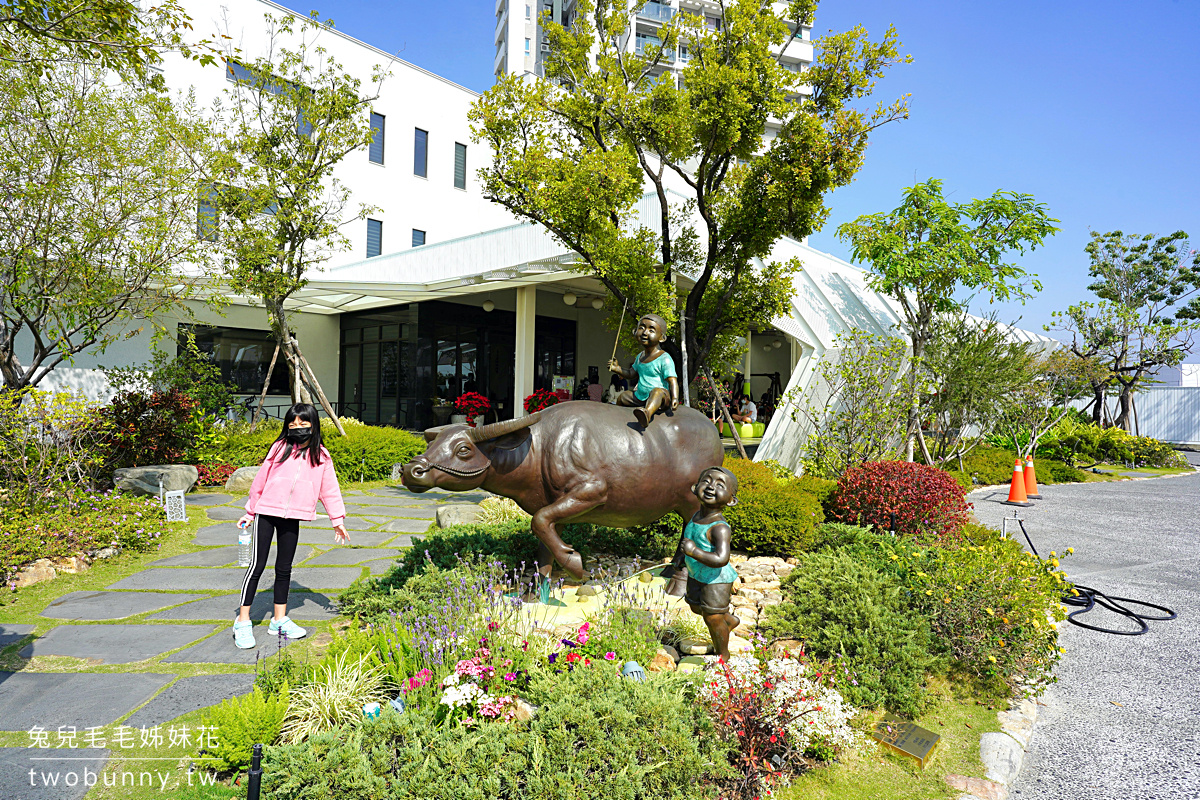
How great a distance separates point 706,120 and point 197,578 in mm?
8008

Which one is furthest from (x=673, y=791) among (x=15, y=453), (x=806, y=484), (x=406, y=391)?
(x=406, y=391)

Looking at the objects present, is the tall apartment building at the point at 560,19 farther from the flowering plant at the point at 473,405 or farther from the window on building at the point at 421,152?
the flowering plant at the point at 473,405

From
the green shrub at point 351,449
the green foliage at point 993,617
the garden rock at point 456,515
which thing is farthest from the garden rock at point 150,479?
the green foliage at point 993,617

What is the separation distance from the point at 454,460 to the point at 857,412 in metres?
7.13

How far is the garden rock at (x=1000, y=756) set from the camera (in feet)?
9.91

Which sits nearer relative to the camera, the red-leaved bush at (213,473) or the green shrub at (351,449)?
the red-leaved bush at (213,473)

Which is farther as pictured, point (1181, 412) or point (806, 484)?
point (1181, 412)

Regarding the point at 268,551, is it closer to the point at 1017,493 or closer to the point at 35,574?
the point at 35,574

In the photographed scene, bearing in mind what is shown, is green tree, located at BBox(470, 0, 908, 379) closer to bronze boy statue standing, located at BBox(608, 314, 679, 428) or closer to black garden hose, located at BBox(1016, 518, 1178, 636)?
bronze boy statue standing, located at BBox(608, 314, 679, 428)

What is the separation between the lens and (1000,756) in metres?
3.14

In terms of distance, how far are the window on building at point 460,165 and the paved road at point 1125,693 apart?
20.6m

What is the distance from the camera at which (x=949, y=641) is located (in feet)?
13.1

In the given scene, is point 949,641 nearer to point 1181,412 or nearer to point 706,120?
point 706,120

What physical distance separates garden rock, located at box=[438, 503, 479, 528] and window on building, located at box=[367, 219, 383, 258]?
51.0ft
